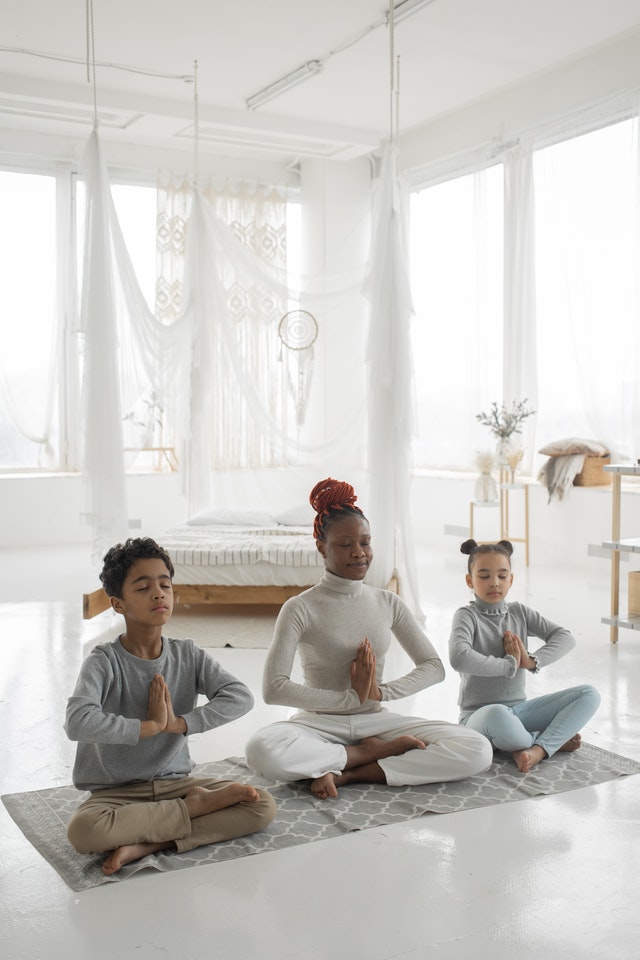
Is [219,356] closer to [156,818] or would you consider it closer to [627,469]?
[627,469]

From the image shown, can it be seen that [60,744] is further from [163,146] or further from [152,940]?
[163,146]

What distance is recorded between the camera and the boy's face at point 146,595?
7.79 feet

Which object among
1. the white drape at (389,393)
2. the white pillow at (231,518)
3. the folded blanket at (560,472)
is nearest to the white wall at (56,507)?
the white pillow at (231,518)

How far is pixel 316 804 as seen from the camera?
2594 millimetres

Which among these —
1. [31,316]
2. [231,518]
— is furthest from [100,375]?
[31,316]

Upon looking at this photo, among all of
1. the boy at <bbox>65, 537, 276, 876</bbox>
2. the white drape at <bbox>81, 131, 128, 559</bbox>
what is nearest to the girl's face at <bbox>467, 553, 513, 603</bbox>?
the boy at <bbox>65, 537, 276, 876</bbox>

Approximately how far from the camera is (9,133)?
7754 millimetres

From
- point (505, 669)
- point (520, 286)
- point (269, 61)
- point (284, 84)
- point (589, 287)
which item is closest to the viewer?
point (505, 669)

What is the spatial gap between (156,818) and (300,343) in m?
3.92

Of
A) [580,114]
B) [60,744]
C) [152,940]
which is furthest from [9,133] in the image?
[152,940]

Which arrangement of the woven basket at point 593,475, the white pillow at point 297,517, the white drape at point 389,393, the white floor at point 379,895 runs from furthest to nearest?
the woven basket at point 593,475, the white pillow at point 297,517, the white drape at point 389,393, the white floor at point 379,895

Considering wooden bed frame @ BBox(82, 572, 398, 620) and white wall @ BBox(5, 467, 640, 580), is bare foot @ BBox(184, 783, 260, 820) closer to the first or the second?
wooden bed frame @ BBox(82, 572, 398, 620)

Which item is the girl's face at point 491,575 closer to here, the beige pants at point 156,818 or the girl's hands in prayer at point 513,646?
the girl's hands in prayer at point 513,646

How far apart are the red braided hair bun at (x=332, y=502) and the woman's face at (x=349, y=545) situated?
33mm
